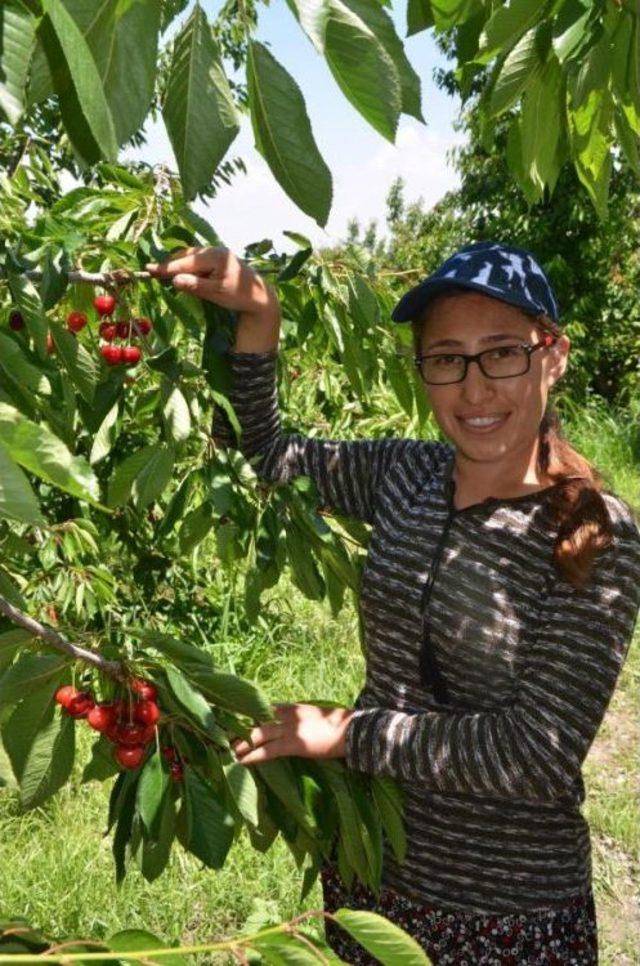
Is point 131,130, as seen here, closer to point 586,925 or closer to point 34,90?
point 34,90

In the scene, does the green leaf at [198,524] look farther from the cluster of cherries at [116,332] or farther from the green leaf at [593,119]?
the green leaf at [593,119]

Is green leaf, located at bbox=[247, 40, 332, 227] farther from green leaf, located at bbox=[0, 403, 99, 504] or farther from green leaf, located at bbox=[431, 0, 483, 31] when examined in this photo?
green leaf, located at bbox=[431, 0, 483, 31]

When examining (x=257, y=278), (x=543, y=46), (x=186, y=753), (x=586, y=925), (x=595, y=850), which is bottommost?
(x=595, y=850)

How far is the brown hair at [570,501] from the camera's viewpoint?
4.59 ft

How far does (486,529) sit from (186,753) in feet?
1.70

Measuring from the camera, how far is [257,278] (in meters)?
1.54

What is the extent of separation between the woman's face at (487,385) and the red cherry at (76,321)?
51 centimetres

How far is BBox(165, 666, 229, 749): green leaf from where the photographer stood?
1.08 metres

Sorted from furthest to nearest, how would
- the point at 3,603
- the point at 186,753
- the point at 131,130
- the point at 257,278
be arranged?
the point at 257,278
the point at 186,753
the point at 3,603
the point at 131,130

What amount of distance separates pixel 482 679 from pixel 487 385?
391 mm

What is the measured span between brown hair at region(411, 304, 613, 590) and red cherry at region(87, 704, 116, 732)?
578 millimetres

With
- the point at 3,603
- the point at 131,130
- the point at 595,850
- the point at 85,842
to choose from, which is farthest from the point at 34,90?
the point at 595,850

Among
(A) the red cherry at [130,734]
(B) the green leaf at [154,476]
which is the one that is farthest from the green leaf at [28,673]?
(B) the green leaf at [154,476]

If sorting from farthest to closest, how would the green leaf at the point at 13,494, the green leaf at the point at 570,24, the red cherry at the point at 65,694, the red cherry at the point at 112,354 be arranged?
the red cherry at the point at 112,354 < the red cherry at the point at 65,694 < the green leaf at the point at 570,24 < the green leaf at the point at 13,494
